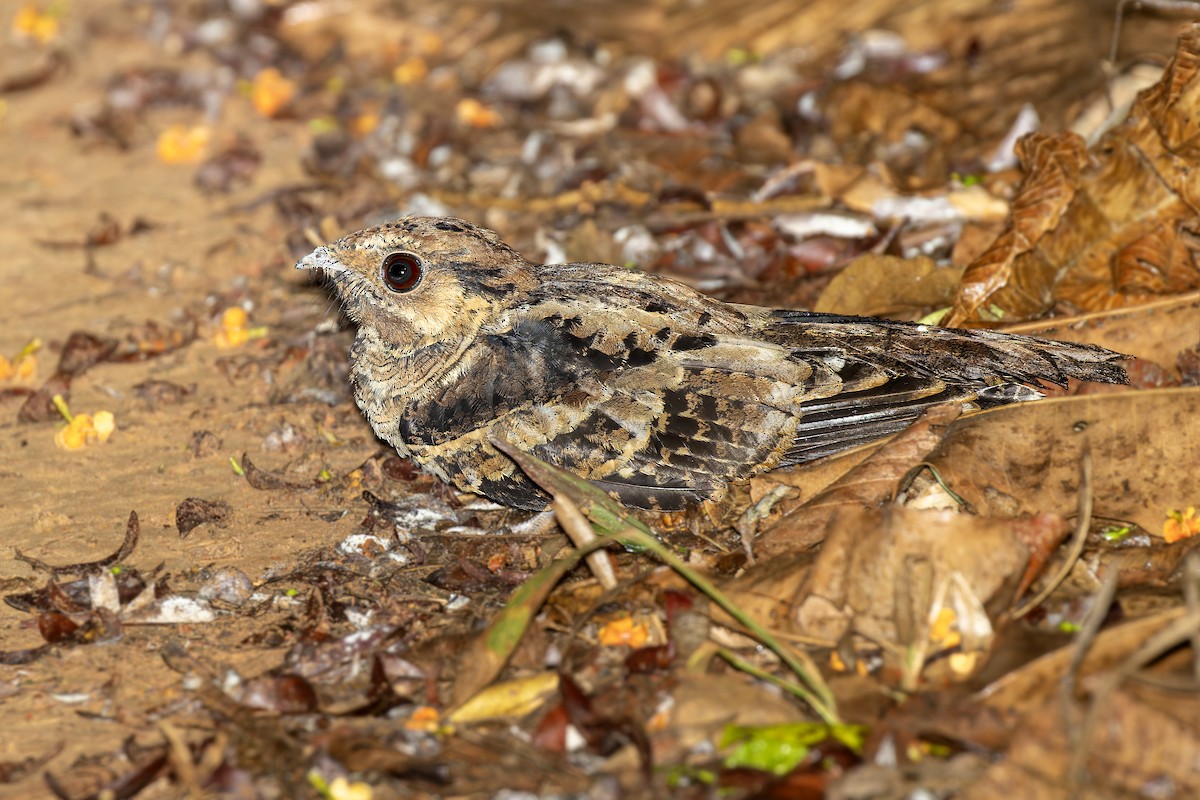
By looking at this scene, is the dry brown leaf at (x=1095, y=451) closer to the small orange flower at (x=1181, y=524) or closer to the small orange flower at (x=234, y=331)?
the small orange flower at (x=1181, y=524)

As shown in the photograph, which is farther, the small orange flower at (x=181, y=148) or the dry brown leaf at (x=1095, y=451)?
the small orange flower at (x=181, y=148)

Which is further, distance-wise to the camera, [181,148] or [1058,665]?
[181,148]

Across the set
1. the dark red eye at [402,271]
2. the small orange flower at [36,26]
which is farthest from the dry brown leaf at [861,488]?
the small orange flower at [36,26]

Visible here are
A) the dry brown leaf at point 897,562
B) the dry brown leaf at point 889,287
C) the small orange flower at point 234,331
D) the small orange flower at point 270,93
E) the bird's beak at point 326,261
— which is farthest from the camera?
the small orange flower at point 270,93

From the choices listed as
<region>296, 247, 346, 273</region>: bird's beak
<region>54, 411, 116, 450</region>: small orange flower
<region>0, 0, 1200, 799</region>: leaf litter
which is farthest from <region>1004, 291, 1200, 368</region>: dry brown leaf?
<region>54, 411, 116, 450</region>: small orange flower

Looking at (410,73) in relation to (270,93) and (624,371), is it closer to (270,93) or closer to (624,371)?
(270,93)

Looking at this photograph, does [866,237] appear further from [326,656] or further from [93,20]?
[93,20]

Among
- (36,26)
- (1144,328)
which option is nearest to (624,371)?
(1144,328)
